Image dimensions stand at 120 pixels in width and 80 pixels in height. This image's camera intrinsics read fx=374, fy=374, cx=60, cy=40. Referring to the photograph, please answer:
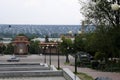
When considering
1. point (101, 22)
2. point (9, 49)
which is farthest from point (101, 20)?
point (9, 49)

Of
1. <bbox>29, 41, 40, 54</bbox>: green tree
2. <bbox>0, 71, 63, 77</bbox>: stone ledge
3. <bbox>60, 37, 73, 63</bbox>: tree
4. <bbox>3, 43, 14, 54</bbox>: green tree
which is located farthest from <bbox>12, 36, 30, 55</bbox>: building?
<bbox>0, 71, 63, 77</bbox>: stone ledge

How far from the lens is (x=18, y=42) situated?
3866 inches

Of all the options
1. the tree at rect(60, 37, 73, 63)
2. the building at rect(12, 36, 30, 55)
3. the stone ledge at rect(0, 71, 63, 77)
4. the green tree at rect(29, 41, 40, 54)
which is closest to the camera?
the stone ledge at rect(0, 71, 63, 77)

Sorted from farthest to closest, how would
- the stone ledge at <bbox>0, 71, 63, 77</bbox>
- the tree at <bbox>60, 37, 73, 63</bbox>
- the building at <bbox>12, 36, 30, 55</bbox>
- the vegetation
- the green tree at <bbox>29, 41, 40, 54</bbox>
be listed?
the green tree at <bbox>29, 41, 40, 54</bbox> < the building at <bbox>12, 36, 30, 55</bbox> < the tree at <bbox>60, 37, 73, 63</bbox> < the vegetation < the stone ledge at <bbox>0, 71, 63, 77</bbox>

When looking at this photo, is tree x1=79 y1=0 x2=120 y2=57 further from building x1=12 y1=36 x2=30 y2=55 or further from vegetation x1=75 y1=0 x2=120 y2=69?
building x1=12 y1=36 x2=30 y2=55

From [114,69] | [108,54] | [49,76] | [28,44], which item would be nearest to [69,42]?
[108,54]

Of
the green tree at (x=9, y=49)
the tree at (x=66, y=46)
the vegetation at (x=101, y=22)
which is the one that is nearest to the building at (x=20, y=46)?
the green tree at (x=9, y=49)

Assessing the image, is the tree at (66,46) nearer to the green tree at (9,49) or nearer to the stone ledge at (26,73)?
the stone ledge at (26,73)

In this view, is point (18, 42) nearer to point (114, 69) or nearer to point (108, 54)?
point (108, 54)

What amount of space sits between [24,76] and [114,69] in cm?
1017

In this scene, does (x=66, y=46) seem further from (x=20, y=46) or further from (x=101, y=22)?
(x=20, y=46)

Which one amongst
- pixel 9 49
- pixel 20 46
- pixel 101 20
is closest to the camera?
pixel 101 20

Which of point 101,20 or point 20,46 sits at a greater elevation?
point 101,20

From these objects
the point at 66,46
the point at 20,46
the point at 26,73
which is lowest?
the point at 20,46
